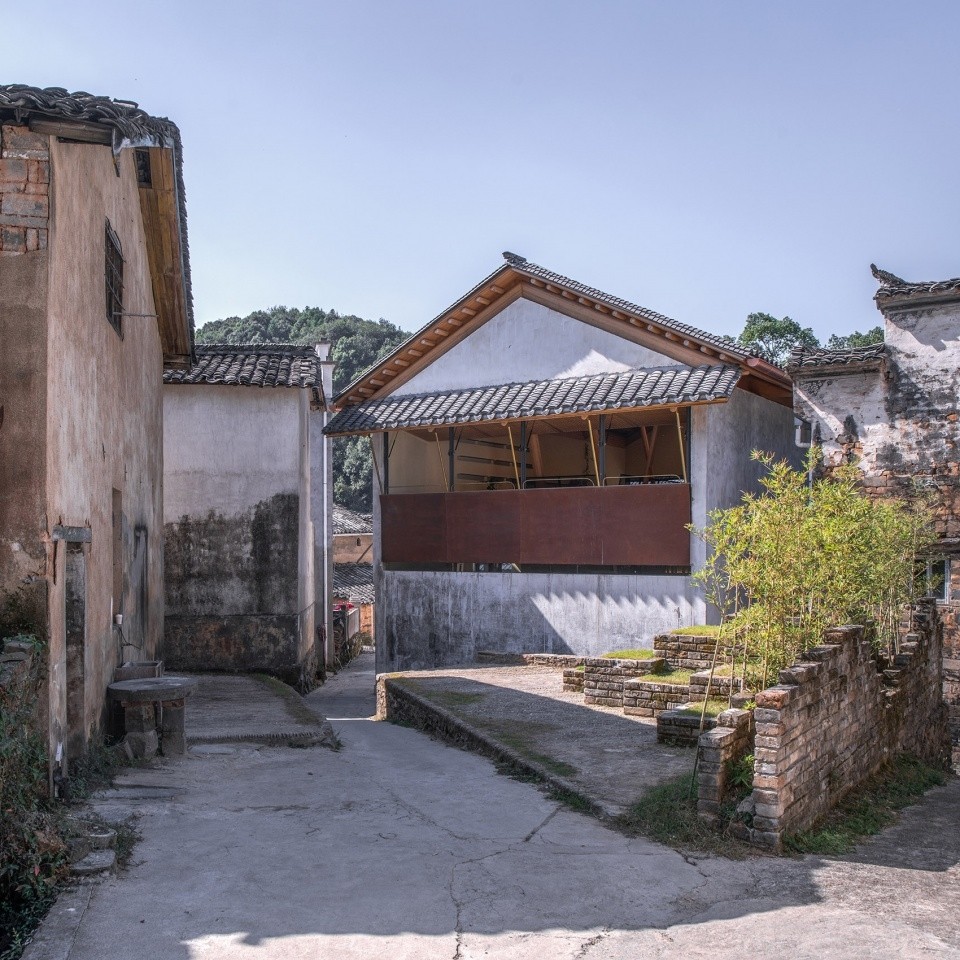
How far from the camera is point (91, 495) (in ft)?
28.9

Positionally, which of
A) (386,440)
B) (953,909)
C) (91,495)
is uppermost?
(386,440)

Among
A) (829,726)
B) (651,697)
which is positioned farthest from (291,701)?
(829,726)

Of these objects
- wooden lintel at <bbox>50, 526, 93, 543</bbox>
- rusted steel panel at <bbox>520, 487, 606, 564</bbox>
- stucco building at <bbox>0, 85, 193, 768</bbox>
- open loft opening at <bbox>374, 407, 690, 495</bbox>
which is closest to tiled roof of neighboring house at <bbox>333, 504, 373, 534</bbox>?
open loft opening at <bbox>374, 407, 690, 495</bbox>

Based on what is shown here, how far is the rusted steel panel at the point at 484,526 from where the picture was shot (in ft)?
60.4

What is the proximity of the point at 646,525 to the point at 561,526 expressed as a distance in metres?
1.60

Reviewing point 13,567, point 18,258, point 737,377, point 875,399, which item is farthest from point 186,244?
point 875,399

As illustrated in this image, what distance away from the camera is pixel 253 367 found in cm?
1728

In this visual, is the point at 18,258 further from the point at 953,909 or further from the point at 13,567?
the point at 953,909

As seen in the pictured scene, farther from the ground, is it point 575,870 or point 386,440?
point 386,440

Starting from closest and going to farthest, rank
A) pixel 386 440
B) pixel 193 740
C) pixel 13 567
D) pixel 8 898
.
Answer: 1. pixel 8 898
2. pixel 13 567
3. pixel 193 740
4. pixel 386 440

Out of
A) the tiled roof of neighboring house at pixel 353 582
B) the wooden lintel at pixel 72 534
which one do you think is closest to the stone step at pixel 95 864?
the wooden lintel at pixel 72 534

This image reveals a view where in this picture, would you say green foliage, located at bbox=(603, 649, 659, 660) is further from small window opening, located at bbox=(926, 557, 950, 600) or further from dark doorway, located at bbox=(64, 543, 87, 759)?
dark doorway, located at bbox=(64, 543, 87, 759)

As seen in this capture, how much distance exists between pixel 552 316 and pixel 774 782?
12.8 m

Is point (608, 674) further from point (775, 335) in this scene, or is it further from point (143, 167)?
point (775, 335)
